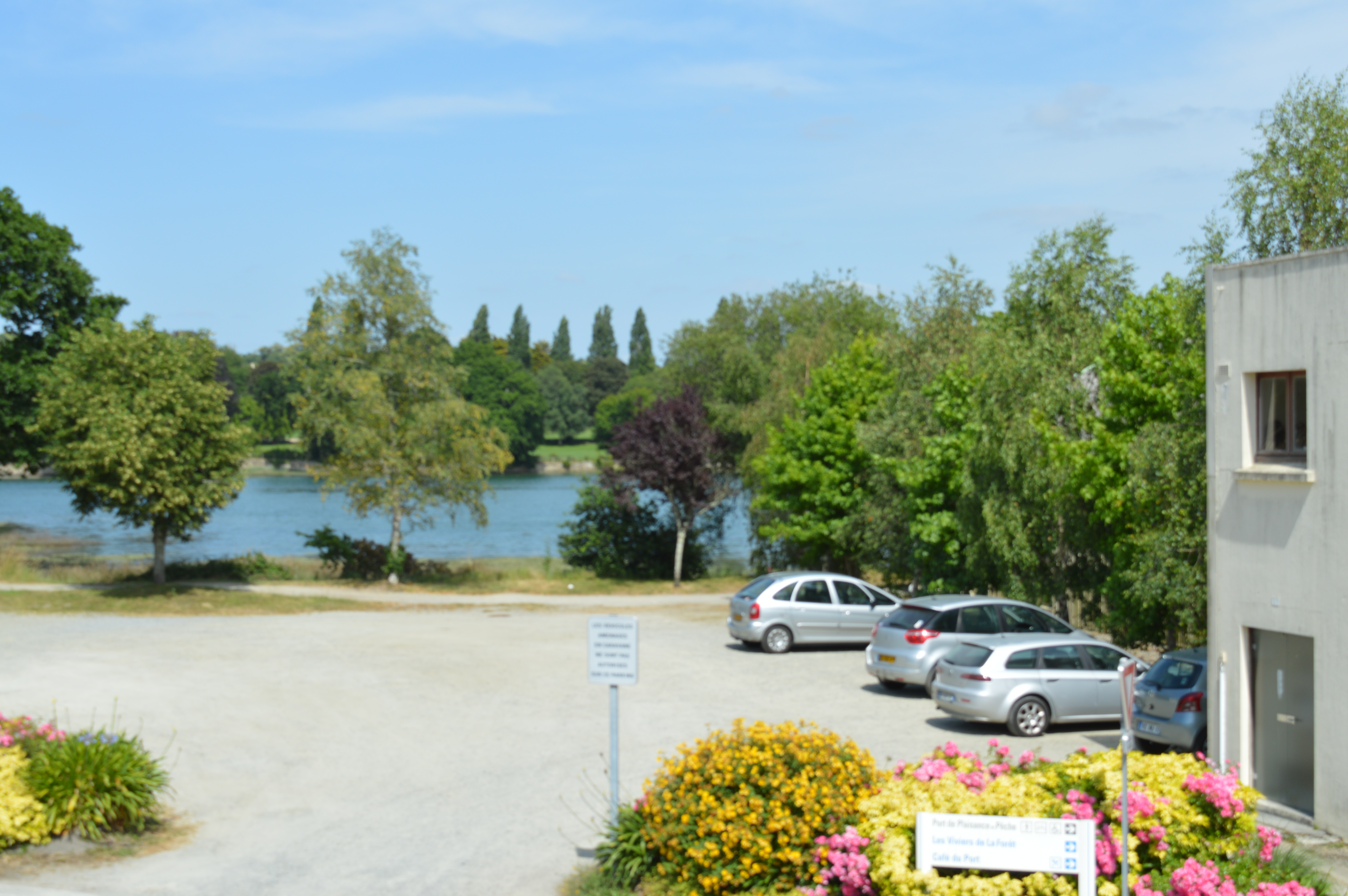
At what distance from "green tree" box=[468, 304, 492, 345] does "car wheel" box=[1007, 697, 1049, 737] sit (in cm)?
11855

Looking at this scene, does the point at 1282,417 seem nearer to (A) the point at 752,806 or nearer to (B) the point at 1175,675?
(B) the point at 1175,675

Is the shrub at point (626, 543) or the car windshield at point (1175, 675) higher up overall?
the shrub at point (626, 543)

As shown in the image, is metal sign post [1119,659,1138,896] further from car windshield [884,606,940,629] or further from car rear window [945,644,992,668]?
car windshield [884,606,940,629]

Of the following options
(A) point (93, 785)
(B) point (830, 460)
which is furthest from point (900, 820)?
(B) point (830, 460)

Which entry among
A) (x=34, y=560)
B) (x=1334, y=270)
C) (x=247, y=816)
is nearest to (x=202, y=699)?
(x=247, y=816)

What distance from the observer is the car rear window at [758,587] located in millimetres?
22328

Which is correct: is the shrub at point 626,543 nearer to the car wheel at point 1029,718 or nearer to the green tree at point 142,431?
the green tree at point 142,431

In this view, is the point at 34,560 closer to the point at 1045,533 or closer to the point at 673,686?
the point at 673,686

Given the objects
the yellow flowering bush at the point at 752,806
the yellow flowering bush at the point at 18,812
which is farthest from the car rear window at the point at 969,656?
the yellow flowering bush at the point at 18,812

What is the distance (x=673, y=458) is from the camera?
36.6 meters

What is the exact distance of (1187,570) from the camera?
16656 mm

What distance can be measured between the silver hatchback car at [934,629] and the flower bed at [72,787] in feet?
35.8

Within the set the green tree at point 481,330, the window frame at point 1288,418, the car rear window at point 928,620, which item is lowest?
the car rear window at point 928,620

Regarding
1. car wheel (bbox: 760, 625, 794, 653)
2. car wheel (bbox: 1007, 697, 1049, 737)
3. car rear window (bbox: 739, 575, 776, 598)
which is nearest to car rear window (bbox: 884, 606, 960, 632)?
car wheel (bbox: 1007, 697, 1049, 737)
